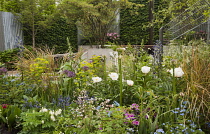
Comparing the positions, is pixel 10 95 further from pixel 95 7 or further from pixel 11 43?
pixel 11 43

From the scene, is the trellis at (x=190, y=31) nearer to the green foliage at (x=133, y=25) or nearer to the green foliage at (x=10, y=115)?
the green foliage at (x=10, y=115)

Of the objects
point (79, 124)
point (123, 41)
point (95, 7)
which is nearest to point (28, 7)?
point (95, 7)

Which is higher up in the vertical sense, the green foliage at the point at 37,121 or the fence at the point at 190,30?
the fence at the point at 190,30

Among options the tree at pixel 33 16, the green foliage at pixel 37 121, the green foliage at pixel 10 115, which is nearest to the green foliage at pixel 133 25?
the tree at pixel 33 16

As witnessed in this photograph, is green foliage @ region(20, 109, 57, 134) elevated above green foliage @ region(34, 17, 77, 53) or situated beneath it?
situated beneath

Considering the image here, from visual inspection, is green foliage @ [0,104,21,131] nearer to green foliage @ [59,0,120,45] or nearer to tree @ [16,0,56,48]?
green foliage @ [59,0,120,45]

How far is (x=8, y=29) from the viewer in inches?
349

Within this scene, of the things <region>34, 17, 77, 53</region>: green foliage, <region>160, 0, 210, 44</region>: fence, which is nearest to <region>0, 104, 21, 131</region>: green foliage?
<region>160, 0, 210, 44</region>: fence

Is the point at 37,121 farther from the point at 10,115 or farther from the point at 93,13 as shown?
the point at 93,13

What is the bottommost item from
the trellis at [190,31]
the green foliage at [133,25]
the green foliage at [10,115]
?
the green foliage at [10,115]

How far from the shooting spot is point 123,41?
38.0 ft

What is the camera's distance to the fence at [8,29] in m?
8.45

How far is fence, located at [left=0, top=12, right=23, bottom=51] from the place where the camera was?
8.45 metres

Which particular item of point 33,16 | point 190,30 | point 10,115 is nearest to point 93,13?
point 33,16
